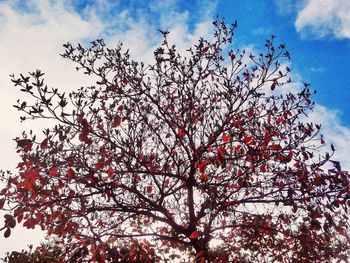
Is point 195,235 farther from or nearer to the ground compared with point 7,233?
farther from the ground

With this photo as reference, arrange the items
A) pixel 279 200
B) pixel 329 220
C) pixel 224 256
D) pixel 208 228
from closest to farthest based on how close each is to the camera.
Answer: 1. pixel 329 220
2. pixel 279 200
3. pixel 208 228
4. pixel 224 256

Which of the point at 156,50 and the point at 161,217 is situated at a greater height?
the point at 156,50

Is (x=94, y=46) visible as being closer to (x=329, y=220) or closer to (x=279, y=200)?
(x=279, y=200)

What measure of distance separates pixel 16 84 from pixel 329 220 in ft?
20.7

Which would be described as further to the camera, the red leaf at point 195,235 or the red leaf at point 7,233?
the red leaf at point 195,235

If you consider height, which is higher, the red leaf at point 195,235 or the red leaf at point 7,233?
the red leaf at point 195,235

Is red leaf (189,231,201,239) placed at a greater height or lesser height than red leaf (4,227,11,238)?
greater

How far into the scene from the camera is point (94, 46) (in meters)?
8.64

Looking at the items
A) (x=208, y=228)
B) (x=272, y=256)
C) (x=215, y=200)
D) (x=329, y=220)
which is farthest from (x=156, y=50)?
(x=272, y=256)

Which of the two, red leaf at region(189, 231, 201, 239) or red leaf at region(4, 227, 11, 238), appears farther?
red leaf at region(189, 231, 201, 239)

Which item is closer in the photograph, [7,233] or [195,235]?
[7,233]

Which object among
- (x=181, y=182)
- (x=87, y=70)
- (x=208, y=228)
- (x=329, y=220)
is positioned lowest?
(x=329, y=220)

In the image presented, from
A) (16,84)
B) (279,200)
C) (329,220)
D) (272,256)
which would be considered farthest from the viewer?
(272,256)

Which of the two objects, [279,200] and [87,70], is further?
[87,70]
